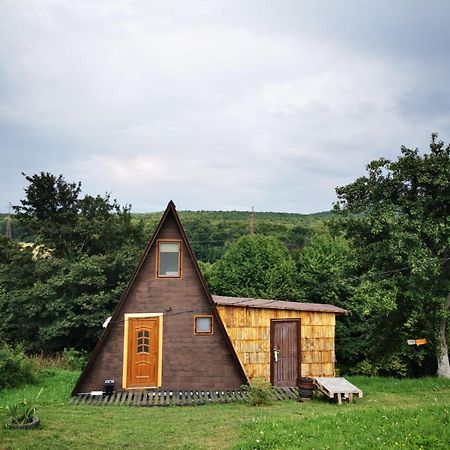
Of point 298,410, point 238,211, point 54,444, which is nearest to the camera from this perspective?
point 54,444

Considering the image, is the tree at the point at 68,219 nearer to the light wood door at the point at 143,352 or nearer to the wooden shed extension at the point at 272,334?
the light wood door at the point at 143,352

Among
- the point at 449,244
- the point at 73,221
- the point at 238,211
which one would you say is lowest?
the point at 449,244

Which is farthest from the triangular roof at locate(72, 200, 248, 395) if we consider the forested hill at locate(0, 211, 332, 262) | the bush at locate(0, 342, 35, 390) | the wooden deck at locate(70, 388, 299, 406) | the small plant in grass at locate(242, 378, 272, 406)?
the forested hill at locate(0, 211, 332, 262)

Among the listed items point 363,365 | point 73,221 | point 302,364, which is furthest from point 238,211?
point 302,364

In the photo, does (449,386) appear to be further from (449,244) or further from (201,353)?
(201,353)

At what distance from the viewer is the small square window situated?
1443cm

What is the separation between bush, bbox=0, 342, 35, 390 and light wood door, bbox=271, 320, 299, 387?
846 centimetres

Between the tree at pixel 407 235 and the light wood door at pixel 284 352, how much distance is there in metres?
2.73

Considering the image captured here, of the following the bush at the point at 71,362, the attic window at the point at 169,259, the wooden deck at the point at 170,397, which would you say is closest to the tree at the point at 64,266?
the bush at the point at 71,362

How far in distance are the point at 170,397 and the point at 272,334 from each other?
4.01m

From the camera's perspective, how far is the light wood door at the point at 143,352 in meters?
14.1

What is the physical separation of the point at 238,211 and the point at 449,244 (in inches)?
2620

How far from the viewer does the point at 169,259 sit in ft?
47.8

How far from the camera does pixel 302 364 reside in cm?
1509
